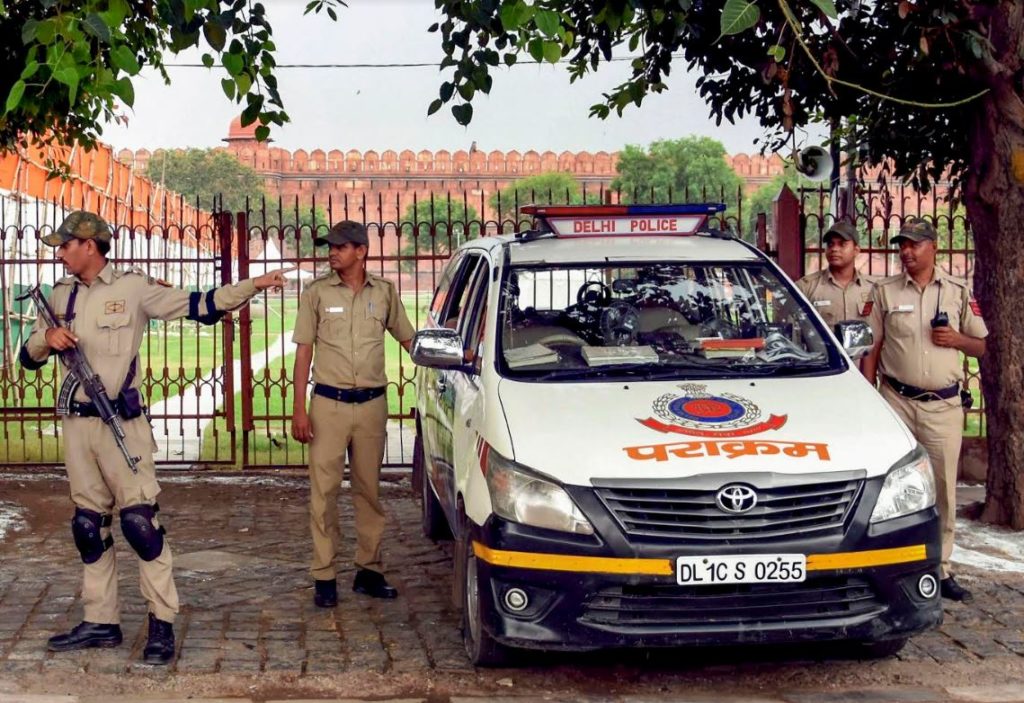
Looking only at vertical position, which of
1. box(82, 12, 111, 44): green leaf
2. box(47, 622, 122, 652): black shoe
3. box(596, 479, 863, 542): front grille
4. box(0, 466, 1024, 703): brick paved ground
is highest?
box(82, 12, 111, 44): green leaf

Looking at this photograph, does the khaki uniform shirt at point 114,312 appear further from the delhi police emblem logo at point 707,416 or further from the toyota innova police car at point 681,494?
the delhi police emblem logo at point 707,416

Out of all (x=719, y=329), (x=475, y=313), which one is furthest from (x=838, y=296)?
(x=475, y=313)

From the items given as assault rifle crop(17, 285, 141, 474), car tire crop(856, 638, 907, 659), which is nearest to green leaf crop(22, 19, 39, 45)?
assault rifle crop(17, 285, 141, 474)

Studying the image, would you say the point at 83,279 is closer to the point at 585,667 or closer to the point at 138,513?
the point at 138,513

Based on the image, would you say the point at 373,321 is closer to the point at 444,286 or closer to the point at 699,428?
the point at 444,286

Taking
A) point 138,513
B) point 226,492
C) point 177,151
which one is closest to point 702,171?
point 177,151

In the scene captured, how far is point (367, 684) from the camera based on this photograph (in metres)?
5.39

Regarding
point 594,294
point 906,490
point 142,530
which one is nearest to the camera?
point 906,490

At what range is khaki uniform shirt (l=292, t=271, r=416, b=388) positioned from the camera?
655cm

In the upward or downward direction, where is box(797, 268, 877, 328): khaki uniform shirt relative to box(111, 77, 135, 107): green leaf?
downward

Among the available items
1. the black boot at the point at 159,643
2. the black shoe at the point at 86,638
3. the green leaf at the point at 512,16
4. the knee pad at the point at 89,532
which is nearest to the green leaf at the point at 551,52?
the green leaf at the point at 512,16

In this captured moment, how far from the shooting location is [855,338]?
596cm

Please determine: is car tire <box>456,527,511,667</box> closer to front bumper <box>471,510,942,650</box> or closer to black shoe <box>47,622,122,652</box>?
front bumper <box>471,510,942,650</box>

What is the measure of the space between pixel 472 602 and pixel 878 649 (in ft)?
5.31
